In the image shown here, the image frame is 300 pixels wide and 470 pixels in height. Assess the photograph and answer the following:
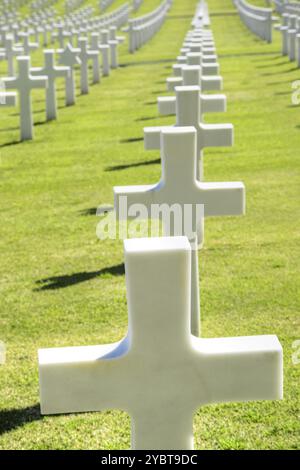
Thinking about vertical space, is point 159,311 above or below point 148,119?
above

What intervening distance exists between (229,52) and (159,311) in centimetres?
2506

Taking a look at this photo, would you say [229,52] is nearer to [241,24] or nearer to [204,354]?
[241,24]

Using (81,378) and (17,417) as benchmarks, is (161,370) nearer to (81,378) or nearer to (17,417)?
(81,378)

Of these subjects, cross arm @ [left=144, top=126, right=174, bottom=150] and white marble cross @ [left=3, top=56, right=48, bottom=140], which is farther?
white marble cross @ [left=3, top=56, right=48, bottom=140]

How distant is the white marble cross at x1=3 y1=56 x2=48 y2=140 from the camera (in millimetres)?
14039

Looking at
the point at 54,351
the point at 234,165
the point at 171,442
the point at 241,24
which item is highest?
the point at 54,351

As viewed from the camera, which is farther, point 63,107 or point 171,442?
point 63,107

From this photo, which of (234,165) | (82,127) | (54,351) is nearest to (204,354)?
Result: (54,351)

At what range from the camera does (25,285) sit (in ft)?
24.8

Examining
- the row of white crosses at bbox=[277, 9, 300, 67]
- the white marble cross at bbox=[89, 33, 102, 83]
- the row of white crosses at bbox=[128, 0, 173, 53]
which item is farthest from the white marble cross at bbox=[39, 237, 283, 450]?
the row of white crosses at bbox=[128, 0, 173, 53]

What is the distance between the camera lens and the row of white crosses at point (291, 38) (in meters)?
23.4

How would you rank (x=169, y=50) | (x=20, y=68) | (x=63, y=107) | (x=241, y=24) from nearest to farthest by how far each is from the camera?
Result: (x=20, y=68) < (x=63, y=107) < (x=169, y=50) < (x=241, y=24)

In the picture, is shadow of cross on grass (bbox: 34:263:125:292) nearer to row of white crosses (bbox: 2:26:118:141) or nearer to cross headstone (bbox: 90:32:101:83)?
row of white crosses (bbox: 2:26:118:141)

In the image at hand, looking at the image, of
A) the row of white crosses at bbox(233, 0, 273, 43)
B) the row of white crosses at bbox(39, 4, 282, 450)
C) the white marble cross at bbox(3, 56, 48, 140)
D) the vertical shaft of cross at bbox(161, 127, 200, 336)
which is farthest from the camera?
the row of white crosses at bbox(233, 0, 273, 43)
